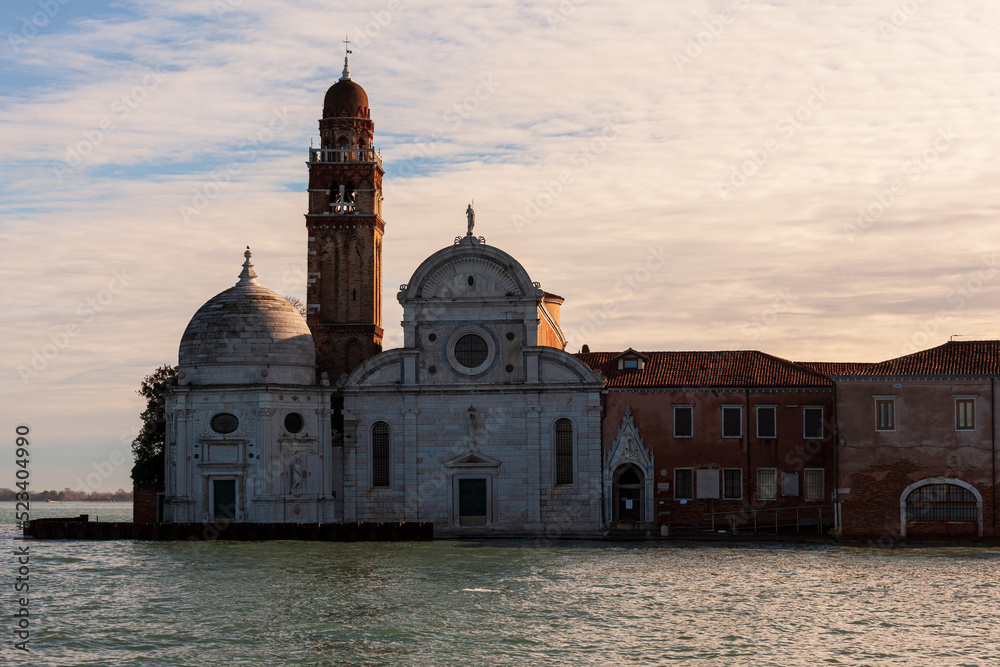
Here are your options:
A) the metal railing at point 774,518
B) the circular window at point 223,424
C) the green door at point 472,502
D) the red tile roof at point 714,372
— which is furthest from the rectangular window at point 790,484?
the circular window at point 223,424

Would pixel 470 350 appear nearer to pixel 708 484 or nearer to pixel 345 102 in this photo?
pixel 708 484

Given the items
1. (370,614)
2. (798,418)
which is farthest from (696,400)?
(370,614)

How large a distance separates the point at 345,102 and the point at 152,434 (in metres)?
17.0

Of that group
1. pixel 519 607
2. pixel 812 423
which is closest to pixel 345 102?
pixel 812 423

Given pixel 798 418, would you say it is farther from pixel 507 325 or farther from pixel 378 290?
pixel 378 290

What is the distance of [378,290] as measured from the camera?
57.7 metres

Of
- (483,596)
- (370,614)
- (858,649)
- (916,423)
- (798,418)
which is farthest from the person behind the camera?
(798,418)

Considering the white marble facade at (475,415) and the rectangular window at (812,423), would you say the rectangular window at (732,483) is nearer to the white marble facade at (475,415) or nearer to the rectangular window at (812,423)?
the rectangular window at (812,423)

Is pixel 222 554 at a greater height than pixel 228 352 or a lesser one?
lesser

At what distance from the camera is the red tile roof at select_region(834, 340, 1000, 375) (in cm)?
4603

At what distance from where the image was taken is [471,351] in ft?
170

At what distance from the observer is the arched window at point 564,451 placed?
51.2 metres

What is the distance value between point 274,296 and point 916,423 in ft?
81.7

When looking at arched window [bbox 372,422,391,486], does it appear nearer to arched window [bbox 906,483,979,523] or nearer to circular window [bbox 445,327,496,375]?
circular window [bbox 445,327,496,375]
